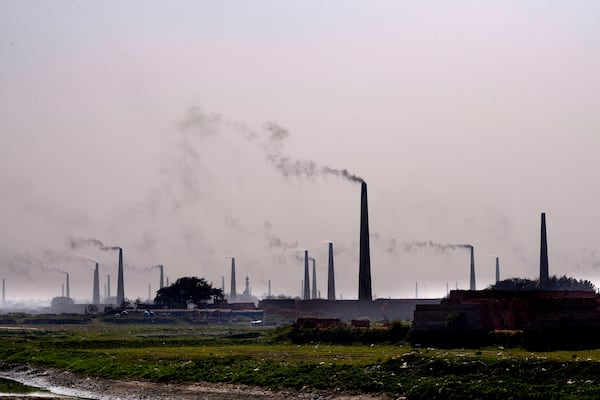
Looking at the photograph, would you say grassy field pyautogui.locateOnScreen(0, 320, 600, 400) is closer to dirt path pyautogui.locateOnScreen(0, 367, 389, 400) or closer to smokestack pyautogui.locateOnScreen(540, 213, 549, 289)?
dirt path pyautogui.locateOnScreen(0, 367, 389, 400)

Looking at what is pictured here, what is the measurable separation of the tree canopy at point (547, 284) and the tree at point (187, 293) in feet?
163

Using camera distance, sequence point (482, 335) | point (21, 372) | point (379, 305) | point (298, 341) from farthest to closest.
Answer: point (379, 305) → point (298, 341) → point (21, 372) → point (482, 335)

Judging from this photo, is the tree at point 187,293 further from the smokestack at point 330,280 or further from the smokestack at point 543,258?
the smokestack at point 543,258

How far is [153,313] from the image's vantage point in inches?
6186

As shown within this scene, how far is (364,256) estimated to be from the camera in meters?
128

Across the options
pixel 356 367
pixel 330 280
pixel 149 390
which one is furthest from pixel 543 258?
pixel 149 390

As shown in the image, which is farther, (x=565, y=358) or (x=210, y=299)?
(x=210, y=299)

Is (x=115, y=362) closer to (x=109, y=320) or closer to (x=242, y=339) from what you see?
(x=242, y=339)

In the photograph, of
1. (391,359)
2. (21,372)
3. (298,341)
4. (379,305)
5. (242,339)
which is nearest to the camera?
(391,359)

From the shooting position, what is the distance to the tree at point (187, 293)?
6890 inches

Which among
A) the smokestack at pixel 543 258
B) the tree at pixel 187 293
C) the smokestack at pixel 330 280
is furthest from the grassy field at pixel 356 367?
the smokestack at pixel 330 280

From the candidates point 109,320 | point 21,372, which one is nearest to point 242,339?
point 21,372

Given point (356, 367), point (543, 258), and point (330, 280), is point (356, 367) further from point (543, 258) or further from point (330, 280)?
point (330, 280)

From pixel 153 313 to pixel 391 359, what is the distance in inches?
4291
